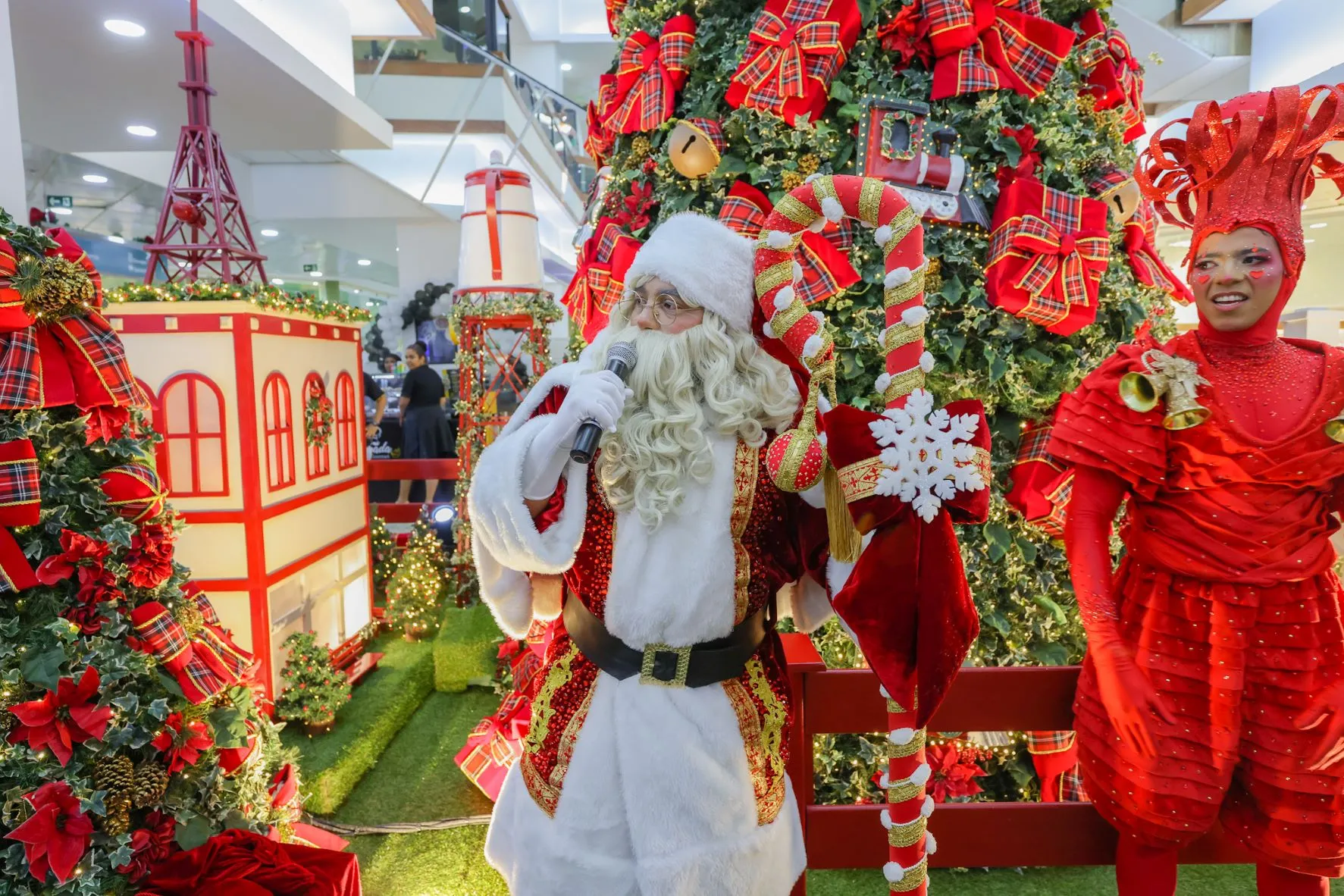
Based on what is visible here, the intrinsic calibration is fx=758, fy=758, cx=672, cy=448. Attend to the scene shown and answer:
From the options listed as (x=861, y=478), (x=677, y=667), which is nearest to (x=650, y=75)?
(x=861, y=478)

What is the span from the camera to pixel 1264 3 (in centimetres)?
506

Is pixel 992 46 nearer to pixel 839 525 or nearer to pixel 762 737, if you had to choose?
pixel 839 525

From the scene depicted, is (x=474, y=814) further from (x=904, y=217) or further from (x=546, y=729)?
(x=904, y=217)

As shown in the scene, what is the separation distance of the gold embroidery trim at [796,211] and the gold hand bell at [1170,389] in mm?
792

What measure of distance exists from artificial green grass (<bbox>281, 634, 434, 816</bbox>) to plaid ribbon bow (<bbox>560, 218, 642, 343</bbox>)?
197 cm

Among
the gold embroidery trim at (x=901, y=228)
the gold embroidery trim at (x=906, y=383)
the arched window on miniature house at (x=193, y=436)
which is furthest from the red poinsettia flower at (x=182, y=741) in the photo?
the gold embroidery trim at (x=901, y=228)

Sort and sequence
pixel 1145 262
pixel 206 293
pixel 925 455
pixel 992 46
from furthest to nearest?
1. pixel 206 293
2. pixel 1145 262
3. pixel 992 46
4. pixel 925 455

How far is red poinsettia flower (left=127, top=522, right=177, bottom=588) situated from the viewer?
182 centimetres

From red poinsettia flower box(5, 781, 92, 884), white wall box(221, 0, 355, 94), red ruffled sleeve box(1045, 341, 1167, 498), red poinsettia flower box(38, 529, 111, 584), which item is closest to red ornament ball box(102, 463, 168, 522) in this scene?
red poinsettia flower box(38, 529, 111, 584)

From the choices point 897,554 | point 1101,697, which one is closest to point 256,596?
point 897,554

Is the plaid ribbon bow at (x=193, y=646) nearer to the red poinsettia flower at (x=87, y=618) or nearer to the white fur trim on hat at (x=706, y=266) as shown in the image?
the red poinsettia flower at (x=87, y=618)

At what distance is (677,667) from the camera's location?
1480 millimetres

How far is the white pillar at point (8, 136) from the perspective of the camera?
5.85ft

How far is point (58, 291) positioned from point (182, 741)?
3.64 feet
